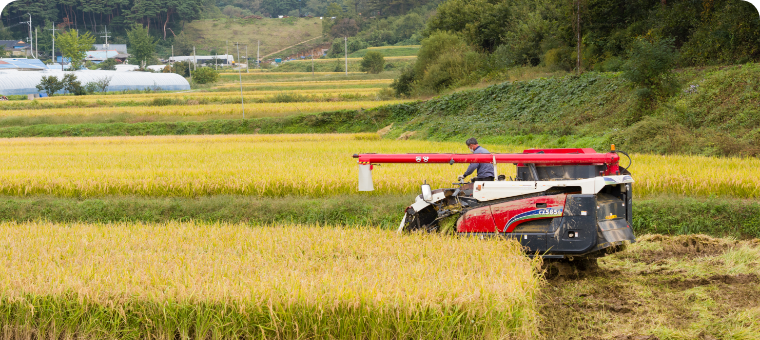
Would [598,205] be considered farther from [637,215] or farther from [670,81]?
[670,81]

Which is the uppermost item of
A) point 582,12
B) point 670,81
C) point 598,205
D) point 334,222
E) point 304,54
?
point 304,54

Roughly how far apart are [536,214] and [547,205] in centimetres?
19

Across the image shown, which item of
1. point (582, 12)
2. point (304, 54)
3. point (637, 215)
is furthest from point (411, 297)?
point (304, 54)

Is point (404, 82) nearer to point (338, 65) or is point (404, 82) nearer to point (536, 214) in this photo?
point (338, 65)

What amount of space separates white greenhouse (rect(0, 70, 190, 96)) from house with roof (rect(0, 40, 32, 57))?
61.2 metres

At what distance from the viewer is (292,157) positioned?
778 inches

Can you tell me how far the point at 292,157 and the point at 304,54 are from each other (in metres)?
111

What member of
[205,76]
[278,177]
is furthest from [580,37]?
[205,76]

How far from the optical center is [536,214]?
777 centimetres

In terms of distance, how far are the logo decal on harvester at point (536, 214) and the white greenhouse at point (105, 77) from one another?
6926cm

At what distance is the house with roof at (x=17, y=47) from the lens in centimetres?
12053

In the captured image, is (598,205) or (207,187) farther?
(207,187)

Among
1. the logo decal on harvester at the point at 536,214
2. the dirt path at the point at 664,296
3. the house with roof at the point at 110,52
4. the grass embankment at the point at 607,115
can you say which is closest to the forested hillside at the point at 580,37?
the grass embankment at the point at 607,115

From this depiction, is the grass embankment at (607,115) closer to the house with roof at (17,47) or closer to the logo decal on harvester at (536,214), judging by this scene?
the logo decal on harvester at (536,214)
